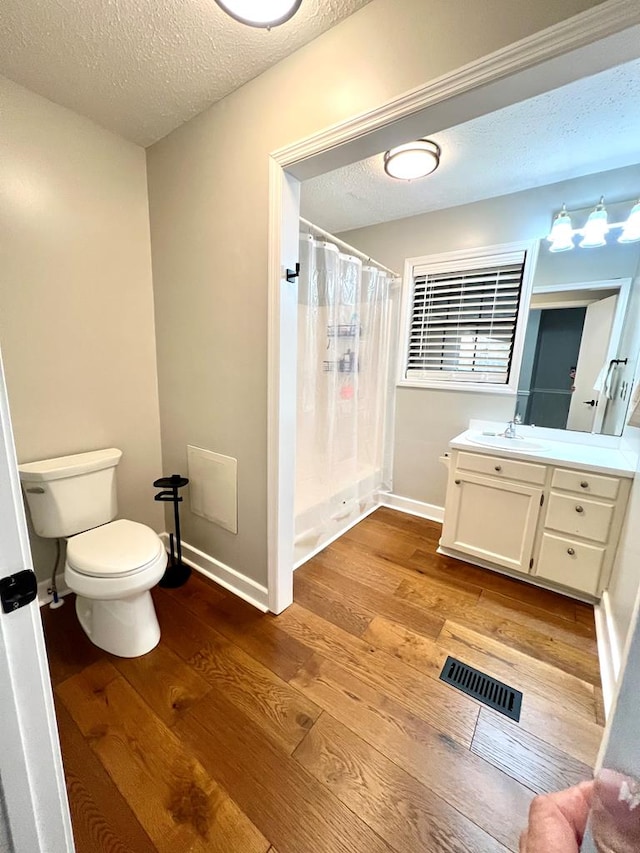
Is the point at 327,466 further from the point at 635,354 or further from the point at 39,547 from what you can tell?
the point at 635,354

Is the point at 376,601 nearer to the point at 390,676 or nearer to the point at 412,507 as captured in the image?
the point at 390,676

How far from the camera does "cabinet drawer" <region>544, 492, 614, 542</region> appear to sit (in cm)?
175

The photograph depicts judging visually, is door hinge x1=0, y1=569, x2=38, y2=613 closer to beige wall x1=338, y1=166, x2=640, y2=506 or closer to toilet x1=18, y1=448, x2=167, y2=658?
toilet x1=18, y1=448, x2=167, y2=658

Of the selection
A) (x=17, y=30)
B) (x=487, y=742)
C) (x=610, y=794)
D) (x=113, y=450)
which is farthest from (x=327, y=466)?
(x=17, y=30)

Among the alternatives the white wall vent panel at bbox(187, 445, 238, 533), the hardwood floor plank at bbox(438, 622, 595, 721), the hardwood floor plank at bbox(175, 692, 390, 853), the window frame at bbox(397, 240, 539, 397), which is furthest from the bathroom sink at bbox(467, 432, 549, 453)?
the hardwood floor plank at bbox(175, 692, 390, 853)

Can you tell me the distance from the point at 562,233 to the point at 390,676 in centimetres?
259

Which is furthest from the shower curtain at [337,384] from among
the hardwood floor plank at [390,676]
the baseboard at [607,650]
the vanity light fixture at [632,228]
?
the baseboard at [607,650]

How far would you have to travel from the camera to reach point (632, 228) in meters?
1.85

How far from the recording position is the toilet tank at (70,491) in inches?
61.2

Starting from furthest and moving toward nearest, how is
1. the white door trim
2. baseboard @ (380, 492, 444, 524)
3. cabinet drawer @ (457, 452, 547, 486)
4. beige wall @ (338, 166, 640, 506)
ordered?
baseboard @ (380, 492, 444, 524) < beige wall @ (338, 166, 640, 506) < cabinet drawer @ (457, 452, 547, 486) < the white door trim

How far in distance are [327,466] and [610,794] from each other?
1798 millimetres

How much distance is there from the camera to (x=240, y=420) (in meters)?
1.70

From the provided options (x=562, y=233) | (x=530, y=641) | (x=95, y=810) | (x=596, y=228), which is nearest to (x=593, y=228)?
(x=596, y=228)

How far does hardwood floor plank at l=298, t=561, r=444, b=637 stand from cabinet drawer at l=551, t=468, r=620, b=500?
986 millimetres
